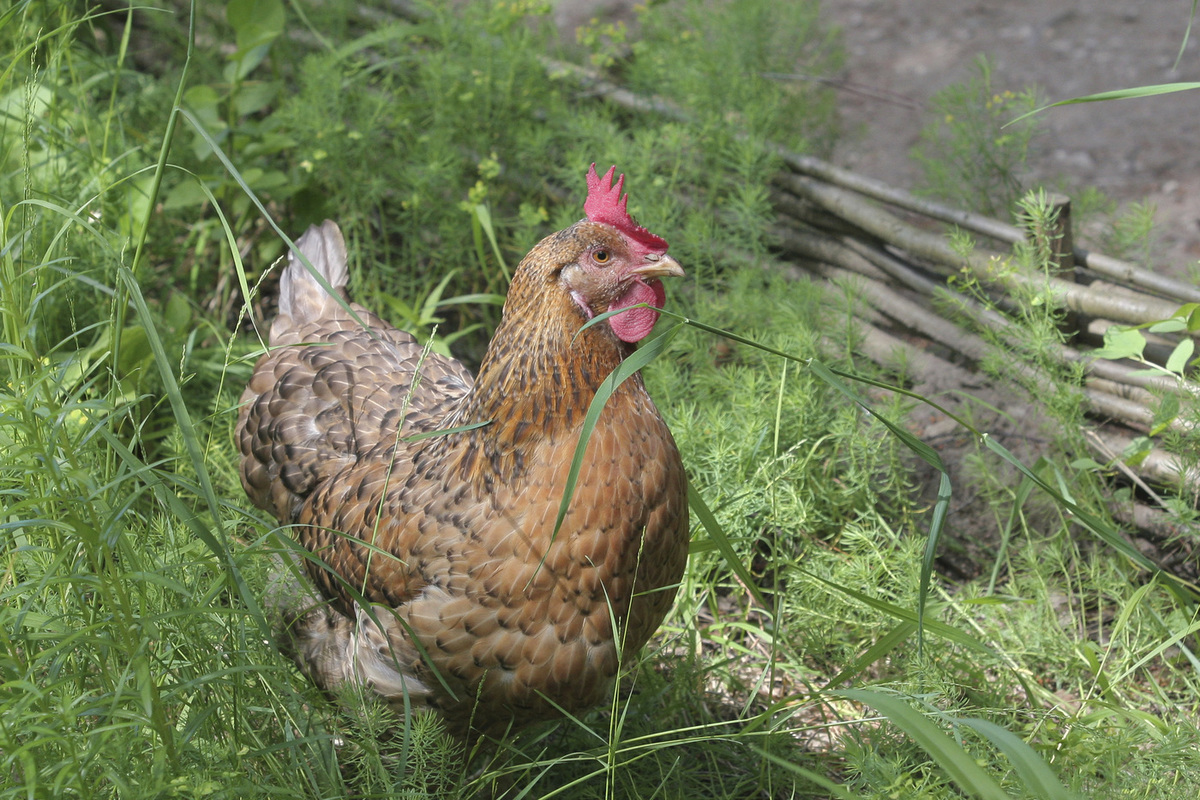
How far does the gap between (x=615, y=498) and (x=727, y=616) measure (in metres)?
1.12

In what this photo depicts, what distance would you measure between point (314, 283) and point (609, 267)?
51.9 inches

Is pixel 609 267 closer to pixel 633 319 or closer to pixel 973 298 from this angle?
pixel 633 319

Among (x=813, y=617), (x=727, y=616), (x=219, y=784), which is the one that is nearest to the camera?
(x=219, y=784)

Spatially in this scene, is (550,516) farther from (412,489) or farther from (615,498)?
(412,489)

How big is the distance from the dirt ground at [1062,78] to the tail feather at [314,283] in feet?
7.91

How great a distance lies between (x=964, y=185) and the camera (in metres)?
3.77

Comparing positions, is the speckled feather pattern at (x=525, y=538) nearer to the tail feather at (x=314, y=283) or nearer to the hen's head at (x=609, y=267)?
the hen's head at (x=609, y=267)

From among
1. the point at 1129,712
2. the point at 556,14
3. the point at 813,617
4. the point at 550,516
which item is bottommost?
the point at 813,617

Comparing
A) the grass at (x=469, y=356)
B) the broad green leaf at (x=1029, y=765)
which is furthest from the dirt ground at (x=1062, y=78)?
the broad green leaf at (x=1029, y=765)

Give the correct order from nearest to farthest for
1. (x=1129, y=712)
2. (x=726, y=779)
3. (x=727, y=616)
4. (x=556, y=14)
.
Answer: (x=1129, y=712) < (x=726, y=779) < (x=727, y=616) < (x=556, y=14)

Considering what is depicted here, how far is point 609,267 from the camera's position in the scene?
1868mm

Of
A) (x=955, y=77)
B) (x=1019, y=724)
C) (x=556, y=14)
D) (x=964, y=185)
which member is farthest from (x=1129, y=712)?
(x=556, y=14)

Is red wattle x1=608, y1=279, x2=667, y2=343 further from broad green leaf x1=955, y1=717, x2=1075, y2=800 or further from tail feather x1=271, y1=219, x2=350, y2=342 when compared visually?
tail feather x1=271, y1=219, x2=350, y2=342

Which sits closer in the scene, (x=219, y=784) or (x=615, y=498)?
(x=219, y=784)
